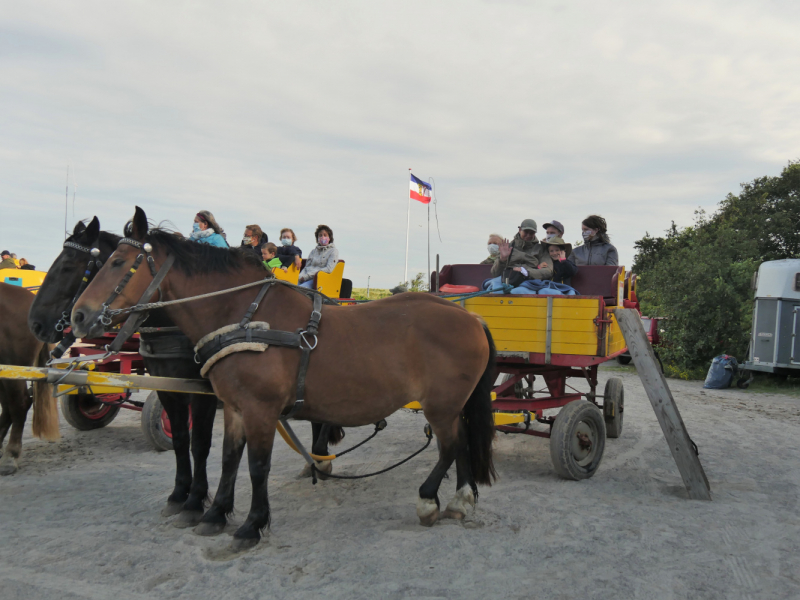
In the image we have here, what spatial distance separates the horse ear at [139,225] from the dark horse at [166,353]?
0.57 m

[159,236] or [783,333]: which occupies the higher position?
[159,236]

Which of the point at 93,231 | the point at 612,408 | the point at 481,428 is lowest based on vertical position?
the point at 612,408

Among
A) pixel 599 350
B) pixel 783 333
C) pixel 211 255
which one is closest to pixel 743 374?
pixel 783 333

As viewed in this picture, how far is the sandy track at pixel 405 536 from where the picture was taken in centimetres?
308

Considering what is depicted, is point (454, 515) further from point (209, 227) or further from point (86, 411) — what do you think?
point (86, 411)

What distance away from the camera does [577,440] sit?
5.30 metres

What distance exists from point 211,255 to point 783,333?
1305 centimetres

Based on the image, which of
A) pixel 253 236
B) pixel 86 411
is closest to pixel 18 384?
pixel 86 411

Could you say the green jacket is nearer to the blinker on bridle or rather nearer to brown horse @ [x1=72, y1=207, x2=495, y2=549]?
brown horse @ [x1=72, y1=207, x2=495, y2=549]

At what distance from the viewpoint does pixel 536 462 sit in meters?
5.93

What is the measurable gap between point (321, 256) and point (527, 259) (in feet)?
9.36

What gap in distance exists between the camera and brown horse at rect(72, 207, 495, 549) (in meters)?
3.47

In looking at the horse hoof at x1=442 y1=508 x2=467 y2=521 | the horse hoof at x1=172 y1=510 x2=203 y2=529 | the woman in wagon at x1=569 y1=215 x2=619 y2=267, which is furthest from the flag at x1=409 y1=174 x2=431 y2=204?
the horse hoof at x1=172 y1=510 x2=203 y2=529

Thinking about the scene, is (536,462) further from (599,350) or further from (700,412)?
(700,412)
